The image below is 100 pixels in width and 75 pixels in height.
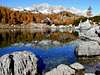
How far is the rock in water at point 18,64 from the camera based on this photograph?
641 inches

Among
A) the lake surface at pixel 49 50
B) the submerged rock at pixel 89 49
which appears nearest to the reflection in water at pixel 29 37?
the lake surface at pixel 49 50

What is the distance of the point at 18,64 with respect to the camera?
1652 cm

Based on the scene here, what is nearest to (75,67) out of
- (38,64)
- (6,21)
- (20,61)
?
(38,64)

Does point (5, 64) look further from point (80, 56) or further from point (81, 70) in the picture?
point (80, 56)

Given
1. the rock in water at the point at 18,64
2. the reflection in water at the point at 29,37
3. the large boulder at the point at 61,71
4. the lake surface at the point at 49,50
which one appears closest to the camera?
the rock in water at the point at 18,64

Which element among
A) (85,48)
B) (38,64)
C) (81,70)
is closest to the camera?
(38,64)

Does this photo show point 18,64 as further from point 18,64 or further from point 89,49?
point 89,49

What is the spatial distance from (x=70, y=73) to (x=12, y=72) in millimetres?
5111

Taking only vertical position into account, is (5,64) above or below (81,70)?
above

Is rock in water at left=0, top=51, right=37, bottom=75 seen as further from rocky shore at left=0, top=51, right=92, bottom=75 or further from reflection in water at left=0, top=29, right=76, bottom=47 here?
reflection in water at left=0, top=29, right=76, bottom=47

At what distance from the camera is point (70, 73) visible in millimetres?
19797

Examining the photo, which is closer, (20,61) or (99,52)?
(20,61)

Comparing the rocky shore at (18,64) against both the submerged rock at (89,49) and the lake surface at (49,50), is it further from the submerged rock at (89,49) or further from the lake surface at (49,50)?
the submerged rock at (89,49)

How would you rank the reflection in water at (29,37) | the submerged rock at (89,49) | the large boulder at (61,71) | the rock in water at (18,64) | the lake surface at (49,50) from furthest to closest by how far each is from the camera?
the reflection in water at (29,37) < the submerged rock at (89,49) < the lake surface at (49,50) < the large boulder at (61,71) < the rock in water at (18,64)
